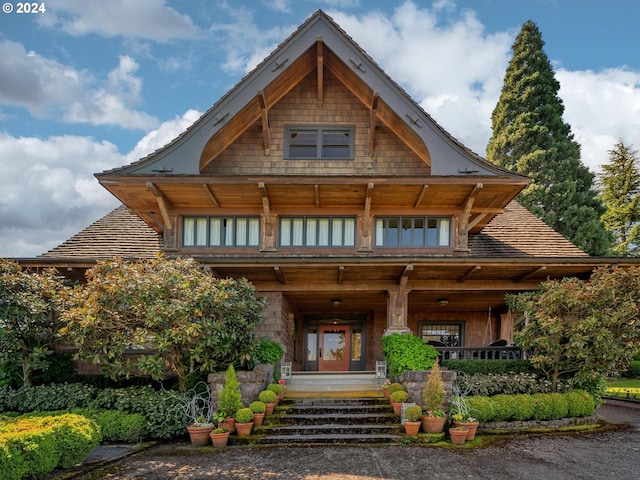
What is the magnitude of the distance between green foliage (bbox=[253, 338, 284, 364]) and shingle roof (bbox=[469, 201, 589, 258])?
23.8 feet

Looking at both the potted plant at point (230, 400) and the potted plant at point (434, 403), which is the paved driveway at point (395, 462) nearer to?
the potted plant at point (434, 403)

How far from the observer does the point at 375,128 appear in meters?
15.9

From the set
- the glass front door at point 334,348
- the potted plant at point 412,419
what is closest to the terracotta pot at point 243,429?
the potted plant at point 412,419

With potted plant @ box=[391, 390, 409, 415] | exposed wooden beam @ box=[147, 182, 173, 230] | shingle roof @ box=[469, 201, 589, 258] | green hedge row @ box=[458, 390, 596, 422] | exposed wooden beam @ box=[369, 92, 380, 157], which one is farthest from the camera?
shingle roof @ box=[469, 201, 589, 258]

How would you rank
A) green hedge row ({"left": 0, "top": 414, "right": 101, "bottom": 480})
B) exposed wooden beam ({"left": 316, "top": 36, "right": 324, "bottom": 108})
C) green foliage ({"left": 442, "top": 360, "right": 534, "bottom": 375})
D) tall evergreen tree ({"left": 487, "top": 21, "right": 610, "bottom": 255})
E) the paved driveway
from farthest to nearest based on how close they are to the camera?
tall evergreen tree ({"left": 487, "top": 21, "right": 610, "bottom": 255})
exposed wooden beam ({"left": 316, "top": 36, "right": 324, "bottom": 108})
green foliage ({"left": 442, "top": 360, "right": 534, "bottom": 375})
the paved driveway
green hedge row ({"left": 0, "top": 414, "right": 101, "bottom": 480})

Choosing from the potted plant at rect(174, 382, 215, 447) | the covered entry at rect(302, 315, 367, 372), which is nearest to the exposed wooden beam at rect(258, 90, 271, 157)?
the covered entry at rect(302, 315, 367, 372)

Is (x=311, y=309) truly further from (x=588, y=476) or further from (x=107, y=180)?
(x=588, y=476)

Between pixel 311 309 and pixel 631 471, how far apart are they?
478 inches

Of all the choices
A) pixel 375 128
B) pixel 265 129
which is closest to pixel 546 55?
pixel 375 128

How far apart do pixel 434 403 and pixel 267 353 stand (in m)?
4.52

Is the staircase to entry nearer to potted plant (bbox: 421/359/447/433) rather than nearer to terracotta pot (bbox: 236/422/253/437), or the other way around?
terracotta pot (bbox: 236/422/253/437)

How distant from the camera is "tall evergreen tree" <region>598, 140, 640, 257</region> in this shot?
109 ft

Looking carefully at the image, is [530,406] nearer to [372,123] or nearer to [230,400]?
[230,400]

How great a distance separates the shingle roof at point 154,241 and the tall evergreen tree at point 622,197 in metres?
19.4
